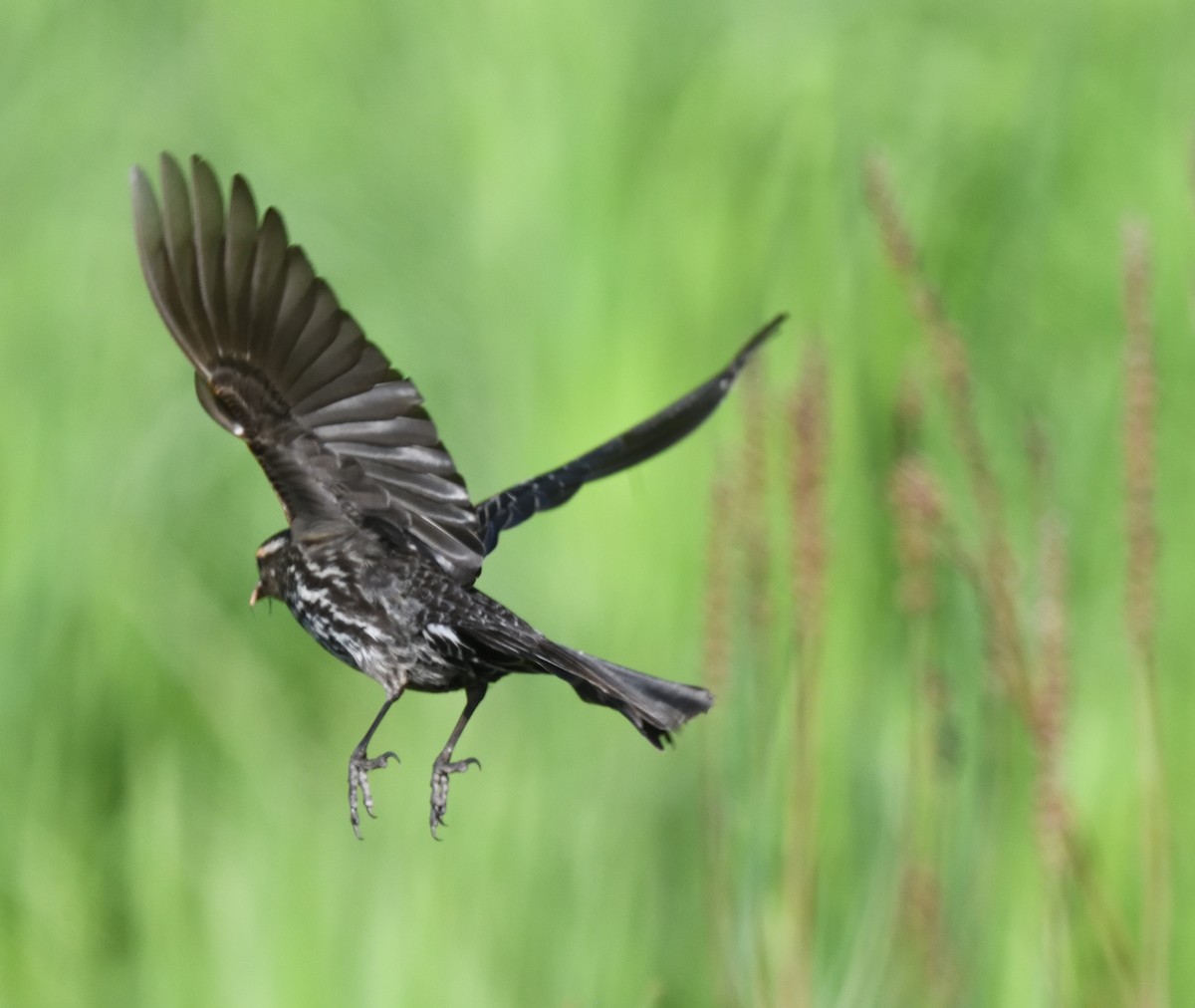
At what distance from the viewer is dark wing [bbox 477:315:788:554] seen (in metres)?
1.52

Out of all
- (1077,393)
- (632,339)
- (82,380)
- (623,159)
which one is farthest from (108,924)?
(1077,393)

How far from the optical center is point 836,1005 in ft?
6.03

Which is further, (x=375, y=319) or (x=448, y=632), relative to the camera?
(x=375, y=319)

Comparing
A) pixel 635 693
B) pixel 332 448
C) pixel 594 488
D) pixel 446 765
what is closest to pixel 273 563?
pixel 332 448

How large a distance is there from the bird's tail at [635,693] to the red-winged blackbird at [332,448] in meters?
0.09

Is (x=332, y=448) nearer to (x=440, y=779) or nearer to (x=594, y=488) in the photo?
(x=440, y=779)

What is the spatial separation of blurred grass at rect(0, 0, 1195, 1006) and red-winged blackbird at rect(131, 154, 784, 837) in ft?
1.51

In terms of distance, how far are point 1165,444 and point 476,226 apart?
83cm

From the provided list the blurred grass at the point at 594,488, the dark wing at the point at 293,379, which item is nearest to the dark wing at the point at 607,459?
the blurred grass at the point at 594,488

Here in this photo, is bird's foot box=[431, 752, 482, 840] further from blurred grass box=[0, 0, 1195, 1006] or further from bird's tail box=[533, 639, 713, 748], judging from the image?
blurred grass box=[0, 0, 1195, 1006]

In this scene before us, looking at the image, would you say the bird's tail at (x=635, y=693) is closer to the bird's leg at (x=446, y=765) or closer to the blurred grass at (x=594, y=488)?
the bird's leg at (x=446, y=765)

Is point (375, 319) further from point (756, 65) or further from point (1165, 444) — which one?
point (1165, 444)

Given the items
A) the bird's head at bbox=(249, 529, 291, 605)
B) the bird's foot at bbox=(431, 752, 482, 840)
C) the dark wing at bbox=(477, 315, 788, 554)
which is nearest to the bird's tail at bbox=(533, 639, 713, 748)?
the bird's foot at bbox=(431, 752, 482, 840)

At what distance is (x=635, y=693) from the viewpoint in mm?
1060
